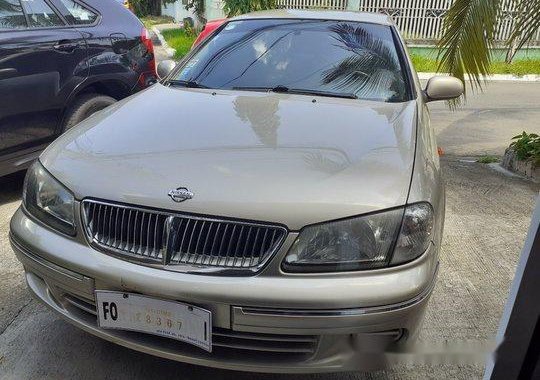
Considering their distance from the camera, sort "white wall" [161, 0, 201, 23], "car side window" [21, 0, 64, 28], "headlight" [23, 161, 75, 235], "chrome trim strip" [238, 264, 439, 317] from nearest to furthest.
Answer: "chrome trim strip" [238, 264, 439, 317]
"headlight" [23, 161, 75, 235]
"car side window" [21, 0, 64, 28]
"white wall" [161, 0, 201, 23]

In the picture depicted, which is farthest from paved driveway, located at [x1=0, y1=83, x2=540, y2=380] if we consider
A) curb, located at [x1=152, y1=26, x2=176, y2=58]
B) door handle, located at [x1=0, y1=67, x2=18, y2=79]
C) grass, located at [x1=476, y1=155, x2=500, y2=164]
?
curb, located at [x1=152, y1=26, x2=176, y2=58]

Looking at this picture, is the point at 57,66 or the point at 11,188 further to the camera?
the point at 11,188

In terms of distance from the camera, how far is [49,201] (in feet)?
6.34

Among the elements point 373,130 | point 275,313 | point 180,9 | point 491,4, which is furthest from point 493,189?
point 180,9

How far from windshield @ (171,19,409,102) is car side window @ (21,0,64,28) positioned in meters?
1.30

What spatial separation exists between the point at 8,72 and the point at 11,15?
0.49 meters

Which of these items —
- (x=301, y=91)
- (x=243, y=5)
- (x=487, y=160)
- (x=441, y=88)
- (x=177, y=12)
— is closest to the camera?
(x=301, y=91)

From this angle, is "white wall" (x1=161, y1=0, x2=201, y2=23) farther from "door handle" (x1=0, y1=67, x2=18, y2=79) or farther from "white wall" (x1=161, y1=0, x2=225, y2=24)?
"door handle" (x1=0, y1=67, x2=18, y2=79)

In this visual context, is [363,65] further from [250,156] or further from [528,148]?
[528,148]

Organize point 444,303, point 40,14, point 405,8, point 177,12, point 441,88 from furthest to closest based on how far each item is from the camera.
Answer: point 177,12
point 405,8
point 40,14
point 441,88
point 444,303

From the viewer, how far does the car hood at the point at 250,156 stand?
1.69 meters

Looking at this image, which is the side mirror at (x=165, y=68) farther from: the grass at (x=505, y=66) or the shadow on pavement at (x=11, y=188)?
the grass at (x=505, y=66)

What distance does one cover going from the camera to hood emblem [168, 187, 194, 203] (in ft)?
5.62

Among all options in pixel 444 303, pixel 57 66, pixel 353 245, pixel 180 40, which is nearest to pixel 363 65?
pixel 444 303
